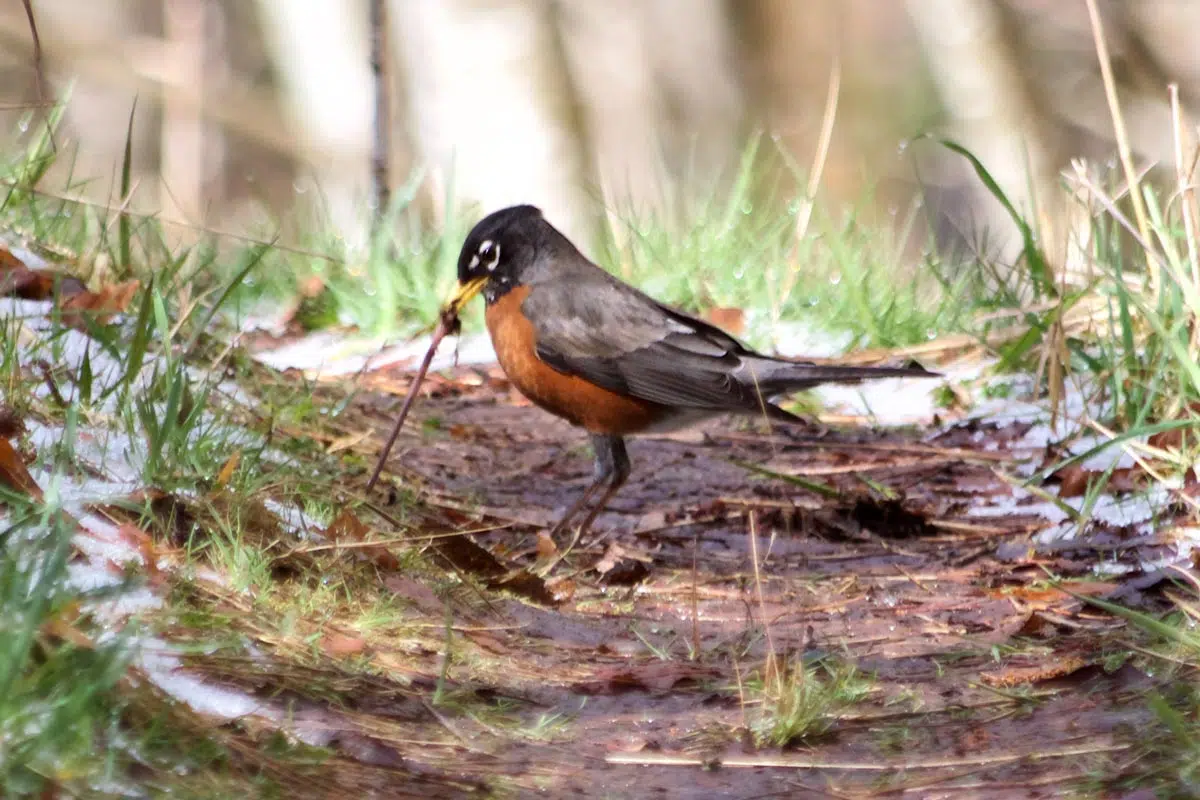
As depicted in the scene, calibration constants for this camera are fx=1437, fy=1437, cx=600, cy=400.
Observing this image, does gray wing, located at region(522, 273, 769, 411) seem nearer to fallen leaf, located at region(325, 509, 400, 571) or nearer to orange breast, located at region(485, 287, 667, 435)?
orange breast, located at region(485, 287, 667, 435)

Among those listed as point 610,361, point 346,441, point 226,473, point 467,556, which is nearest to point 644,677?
point 467,556

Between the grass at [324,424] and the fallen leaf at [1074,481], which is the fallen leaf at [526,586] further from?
the fallen leaf at [1074,481]

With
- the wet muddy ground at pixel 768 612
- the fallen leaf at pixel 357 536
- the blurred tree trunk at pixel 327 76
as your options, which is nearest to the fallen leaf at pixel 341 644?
the wet muddy ground at pixel 768 612

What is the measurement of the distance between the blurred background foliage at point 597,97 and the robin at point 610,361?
1.42 m

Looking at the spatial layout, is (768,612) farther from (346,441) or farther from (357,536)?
(346,441)

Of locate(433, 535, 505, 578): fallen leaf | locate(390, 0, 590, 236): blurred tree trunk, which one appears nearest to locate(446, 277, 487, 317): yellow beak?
locate(433, 535, 505, 578): fallen leaf

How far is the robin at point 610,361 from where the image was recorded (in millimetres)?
3717

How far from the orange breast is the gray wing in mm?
22

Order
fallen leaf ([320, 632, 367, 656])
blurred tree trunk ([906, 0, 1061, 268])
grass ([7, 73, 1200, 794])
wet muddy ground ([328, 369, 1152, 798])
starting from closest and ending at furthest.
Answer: grass ([7, 73, 1200, 794]) < wet muddy ground ([328, 369, 1152, 798]) < fallen leaf ([320, 632, 367, 656]) < blurred tree trunk ([906, 0, 1061, 268])

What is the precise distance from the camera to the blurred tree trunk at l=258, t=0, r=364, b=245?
10984 millimetres

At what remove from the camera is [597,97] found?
12.1 metres

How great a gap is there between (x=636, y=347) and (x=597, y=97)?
8520 millimetres

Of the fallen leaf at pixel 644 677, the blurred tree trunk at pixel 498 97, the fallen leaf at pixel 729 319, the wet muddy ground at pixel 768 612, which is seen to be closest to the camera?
the wet muddy ground at pixel 768 612

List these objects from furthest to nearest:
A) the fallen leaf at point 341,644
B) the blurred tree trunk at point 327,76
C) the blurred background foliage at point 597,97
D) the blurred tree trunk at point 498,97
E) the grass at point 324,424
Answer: the blurred tree trunk at point 327,76, the blurred tree trunk at point 498,97, the blurred background foliage at point 597,97, the fallen leaf at point 341,644, the grass at point 324,424
